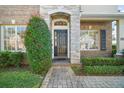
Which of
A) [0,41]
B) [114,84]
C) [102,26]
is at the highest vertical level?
[102,26]

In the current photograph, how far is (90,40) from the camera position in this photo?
19.1m

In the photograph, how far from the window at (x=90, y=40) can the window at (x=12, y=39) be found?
6.38m

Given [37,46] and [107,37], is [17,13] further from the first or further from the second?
[107,37]

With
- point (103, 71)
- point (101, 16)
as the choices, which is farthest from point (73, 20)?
point (103, 71)

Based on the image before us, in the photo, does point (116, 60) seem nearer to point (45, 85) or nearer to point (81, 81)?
point (81, 81)

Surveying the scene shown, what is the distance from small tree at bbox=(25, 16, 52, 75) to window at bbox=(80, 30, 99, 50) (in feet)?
30.1

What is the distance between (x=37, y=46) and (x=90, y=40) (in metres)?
9.98

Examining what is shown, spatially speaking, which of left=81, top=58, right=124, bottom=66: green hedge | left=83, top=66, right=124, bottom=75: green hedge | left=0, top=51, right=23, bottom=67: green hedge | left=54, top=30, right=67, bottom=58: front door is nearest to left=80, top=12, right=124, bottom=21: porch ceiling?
left=54, top=30, right=67, bottom=58: front door

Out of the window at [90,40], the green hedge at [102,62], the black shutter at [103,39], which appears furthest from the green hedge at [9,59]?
the black shutter at [103,39]

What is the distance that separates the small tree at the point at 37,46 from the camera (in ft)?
32.2

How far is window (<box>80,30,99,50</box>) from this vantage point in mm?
18859

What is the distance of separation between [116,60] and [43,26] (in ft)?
17.0
